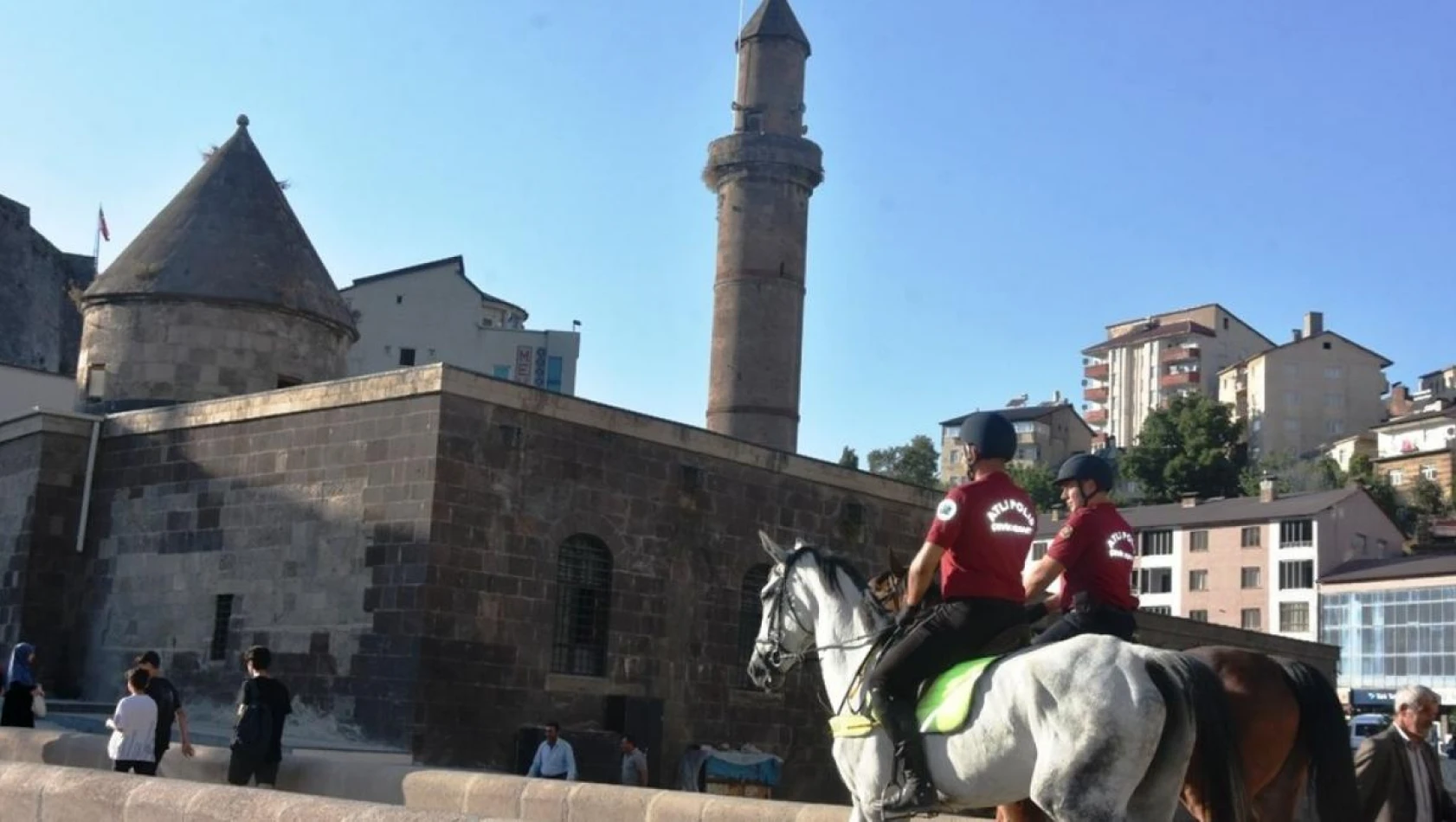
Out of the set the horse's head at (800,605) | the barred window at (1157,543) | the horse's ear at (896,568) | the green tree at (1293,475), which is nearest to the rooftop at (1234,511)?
the barred window at (1157,543)

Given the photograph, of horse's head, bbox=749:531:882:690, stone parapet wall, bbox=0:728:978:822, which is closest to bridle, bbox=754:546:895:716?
horse's head, bbox=749:531:882:690

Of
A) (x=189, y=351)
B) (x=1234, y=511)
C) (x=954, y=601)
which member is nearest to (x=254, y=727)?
(x=954, y=601)

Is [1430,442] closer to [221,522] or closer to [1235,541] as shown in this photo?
[1235,541]

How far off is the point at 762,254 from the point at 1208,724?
30402 millimetres

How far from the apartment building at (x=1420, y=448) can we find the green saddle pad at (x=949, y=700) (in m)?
75.7

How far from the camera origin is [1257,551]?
194 feet

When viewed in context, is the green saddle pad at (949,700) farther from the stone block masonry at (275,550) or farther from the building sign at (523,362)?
the building sign at (523,362)

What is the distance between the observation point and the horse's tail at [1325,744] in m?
6.88

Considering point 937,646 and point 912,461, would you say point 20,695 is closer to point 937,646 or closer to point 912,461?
point 937,646

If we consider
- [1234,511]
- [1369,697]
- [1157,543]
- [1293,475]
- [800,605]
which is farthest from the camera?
[1293,475]

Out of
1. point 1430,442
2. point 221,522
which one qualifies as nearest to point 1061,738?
point 221,522

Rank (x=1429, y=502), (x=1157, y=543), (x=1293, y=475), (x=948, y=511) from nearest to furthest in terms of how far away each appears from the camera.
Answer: (x=948, y=511)
(x=1157, y=543)
(x=1429, y=502)
(x=1293, y=475)

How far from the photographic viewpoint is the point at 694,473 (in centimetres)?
2027

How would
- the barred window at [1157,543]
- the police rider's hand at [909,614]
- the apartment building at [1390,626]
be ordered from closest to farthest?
the police rider's hand at [909,614] → the apartment building at [1390,626] → the barred window at [1157,543]
